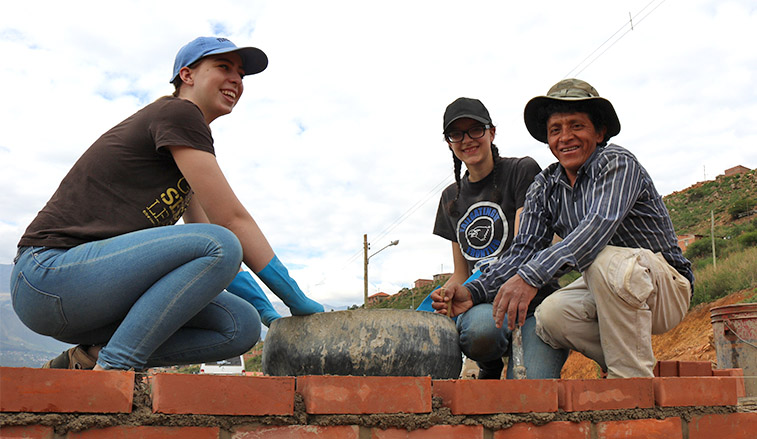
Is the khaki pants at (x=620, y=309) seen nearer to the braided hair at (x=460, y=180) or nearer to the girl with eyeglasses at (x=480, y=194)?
the girl with eyeglasses at (x=480, y=194)

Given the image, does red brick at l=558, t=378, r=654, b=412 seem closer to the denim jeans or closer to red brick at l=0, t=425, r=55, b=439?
the denim jeans

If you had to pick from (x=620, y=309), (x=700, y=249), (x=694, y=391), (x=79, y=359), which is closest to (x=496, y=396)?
(x=620, y=309)

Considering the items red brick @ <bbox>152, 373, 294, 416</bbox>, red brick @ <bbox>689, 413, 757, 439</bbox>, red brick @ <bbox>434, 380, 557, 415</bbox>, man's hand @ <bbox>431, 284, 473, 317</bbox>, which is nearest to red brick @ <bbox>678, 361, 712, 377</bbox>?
red brick @ <bbox>689, 413, 757, 439</bbox>

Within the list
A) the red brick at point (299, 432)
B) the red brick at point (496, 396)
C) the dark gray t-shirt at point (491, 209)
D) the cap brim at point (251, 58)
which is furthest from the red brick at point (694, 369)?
the cap brim at point (251, 58)

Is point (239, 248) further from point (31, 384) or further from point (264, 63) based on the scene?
point (264, 63)

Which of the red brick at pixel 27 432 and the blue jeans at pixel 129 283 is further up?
the blue jeans at pixel 129 283

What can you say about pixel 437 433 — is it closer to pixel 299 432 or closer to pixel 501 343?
pixel 299 432

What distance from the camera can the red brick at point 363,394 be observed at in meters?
1.70

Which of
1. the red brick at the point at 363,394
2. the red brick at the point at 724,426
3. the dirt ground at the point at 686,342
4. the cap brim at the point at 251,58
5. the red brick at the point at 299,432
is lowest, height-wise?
the dirt ground at the point at 686,342

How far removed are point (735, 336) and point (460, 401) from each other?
5.14 metres

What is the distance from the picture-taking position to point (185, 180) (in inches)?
86.6

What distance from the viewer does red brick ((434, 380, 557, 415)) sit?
1876 mm

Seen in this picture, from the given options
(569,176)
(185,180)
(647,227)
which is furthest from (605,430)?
(185,180)

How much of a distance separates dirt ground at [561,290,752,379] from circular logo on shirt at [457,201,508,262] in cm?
962
